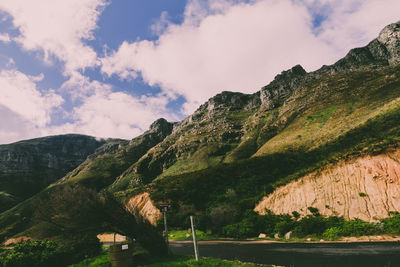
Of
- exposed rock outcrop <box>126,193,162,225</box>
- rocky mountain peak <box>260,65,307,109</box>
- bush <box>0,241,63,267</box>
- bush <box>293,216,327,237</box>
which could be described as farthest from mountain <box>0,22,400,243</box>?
bush <box>293,216,327,237</box>

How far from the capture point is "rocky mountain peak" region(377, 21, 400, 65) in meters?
90.6

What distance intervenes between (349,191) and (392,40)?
10974 cm

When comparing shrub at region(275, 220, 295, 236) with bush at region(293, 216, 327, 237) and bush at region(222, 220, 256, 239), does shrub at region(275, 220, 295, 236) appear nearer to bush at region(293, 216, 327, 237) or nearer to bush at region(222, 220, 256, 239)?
bush at region(293, 216, 327, 237)

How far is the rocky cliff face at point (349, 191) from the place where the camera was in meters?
22.8

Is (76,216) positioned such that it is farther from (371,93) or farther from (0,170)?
(0,170)

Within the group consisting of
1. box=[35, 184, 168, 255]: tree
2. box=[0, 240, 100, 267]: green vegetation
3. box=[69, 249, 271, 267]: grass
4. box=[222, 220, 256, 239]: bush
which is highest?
box=[35, 184, 168, 255]: tree

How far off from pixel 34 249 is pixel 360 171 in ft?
109

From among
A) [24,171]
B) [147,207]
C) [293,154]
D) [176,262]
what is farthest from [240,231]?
[24,171]

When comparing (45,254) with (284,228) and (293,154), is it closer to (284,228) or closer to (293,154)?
(284,228)

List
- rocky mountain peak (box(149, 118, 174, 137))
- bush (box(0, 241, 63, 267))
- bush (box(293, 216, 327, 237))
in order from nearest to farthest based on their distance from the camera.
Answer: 1. bush (box(0, 241, 63, 267))
2. bush (box(293, 216, 327, 237))
3. rocky mountain peak (box(149, 118, 174, 137))

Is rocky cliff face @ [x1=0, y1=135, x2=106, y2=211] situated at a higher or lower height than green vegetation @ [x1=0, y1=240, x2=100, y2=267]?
higher

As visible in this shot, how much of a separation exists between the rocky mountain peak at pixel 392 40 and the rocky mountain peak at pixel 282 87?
121ft

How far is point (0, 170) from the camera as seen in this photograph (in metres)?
155

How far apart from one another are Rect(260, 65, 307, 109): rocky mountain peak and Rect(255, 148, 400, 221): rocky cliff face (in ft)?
273
